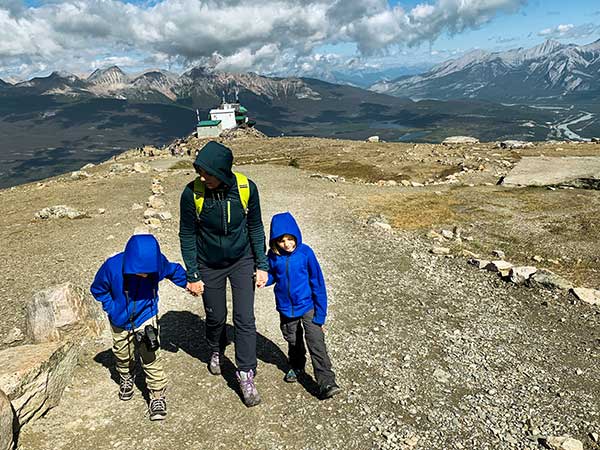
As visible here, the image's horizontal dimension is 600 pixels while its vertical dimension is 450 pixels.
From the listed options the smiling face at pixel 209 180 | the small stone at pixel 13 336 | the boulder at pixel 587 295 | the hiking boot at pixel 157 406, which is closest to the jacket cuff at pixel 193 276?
the smiling face at pixel 209 180

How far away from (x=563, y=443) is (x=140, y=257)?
22.1 feet

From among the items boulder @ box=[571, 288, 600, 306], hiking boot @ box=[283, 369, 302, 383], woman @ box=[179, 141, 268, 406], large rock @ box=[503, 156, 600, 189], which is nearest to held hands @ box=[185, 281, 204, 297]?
woman @ box=[179, 141, 268, 406]

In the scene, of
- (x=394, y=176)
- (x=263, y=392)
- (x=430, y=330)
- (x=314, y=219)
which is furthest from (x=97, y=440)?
(x=394, y=176)

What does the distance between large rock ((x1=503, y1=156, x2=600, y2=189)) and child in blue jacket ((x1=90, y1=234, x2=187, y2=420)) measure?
2497 cm

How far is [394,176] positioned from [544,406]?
1202 inches

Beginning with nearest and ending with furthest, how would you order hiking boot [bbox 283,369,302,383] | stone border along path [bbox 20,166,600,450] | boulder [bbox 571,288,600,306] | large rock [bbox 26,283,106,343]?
stone border along path [bbox 20,166,600,450], hiking boot [bbox 283,369,302,383], large rock [bbox 26,283,106,343], boulder [bbox 571,288,600,306]

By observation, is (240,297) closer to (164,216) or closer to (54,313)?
(54,313)

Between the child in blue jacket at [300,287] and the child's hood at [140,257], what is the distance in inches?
71.8

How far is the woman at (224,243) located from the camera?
246 inches

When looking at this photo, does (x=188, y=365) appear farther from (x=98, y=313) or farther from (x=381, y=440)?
(x=381, y=440)

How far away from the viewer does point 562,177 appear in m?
26.0

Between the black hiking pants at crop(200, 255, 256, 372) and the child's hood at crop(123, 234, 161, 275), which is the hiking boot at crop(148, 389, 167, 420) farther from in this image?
the child's hood at crop(123, 234, 161, 275)

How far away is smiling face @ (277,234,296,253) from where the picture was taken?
22.6 feet

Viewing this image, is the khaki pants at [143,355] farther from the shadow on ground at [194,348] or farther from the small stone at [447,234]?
the small stone at [447,234]
